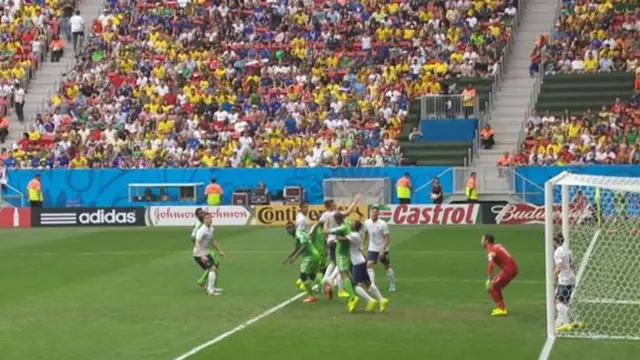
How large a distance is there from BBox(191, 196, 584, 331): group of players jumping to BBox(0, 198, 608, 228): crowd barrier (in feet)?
54.9

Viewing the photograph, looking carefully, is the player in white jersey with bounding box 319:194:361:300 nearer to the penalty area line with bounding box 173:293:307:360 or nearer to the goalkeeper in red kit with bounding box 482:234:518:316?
the penalty area line with bounding box 173:293:307:360

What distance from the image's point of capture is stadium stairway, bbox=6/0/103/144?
58.3 meters

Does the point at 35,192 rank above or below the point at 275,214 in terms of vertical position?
above

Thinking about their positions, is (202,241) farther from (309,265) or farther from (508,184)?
(508,184)

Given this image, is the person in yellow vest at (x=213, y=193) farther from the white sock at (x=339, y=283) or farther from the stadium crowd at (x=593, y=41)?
the white sock at (x=339, y=283)

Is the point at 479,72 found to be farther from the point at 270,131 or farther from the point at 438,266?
the point at 438,266

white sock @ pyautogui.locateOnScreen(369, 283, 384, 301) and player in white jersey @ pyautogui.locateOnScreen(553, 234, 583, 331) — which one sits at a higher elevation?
player in white jersey @ pyautogui.locateOnScreen(553, 234, 583, 331)

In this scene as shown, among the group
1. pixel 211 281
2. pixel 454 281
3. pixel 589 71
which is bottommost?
pixel 454 281

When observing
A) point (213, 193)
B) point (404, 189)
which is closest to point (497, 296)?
point (404, 189)

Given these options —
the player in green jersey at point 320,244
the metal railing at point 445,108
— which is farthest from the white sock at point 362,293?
the metal railing at point 445,108

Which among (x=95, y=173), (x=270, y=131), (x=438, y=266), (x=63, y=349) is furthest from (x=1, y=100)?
(x=63, y=349)

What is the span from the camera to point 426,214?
4594 cm

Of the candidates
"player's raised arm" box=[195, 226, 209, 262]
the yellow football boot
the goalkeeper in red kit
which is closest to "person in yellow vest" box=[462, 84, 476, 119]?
"player's raised arm" box=[195, 226, 209, 262]

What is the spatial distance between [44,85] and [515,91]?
23311mm
